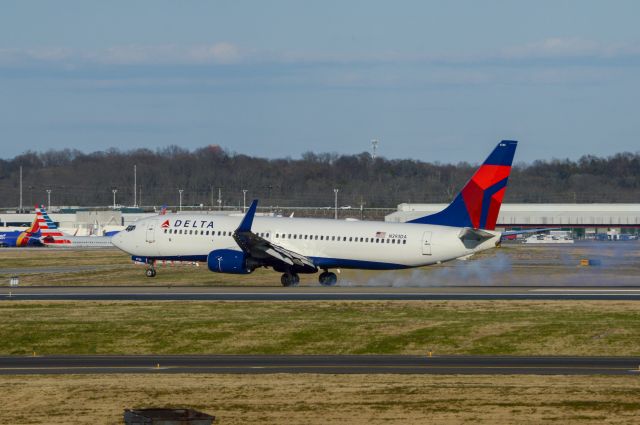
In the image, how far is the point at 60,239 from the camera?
141 metres

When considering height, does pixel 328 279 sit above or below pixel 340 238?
below

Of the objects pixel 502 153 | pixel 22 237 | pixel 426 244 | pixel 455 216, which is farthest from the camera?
pixel 22 237

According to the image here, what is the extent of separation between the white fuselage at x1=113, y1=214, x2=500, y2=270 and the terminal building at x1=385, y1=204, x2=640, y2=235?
379 ft

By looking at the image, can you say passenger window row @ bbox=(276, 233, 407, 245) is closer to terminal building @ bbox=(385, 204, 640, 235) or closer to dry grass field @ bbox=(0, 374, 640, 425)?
dry grass field @ bbox=(0, 374, 640, 425)

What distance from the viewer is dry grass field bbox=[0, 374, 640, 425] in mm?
26344

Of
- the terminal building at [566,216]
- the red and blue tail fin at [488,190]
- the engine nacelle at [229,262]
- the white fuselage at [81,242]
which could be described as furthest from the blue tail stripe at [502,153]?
the terminal building at [566,216]

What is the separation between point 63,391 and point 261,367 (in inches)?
267

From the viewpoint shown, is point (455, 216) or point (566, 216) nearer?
point (455, 216)

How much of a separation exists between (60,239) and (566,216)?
85742 mm

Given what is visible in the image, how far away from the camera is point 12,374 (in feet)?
107

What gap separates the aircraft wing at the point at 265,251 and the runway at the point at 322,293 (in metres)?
1.42

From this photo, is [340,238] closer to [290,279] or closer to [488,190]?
[290,279]

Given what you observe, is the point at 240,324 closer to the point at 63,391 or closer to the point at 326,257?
the point at 63,391

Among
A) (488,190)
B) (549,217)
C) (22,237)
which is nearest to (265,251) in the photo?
(488,190)
